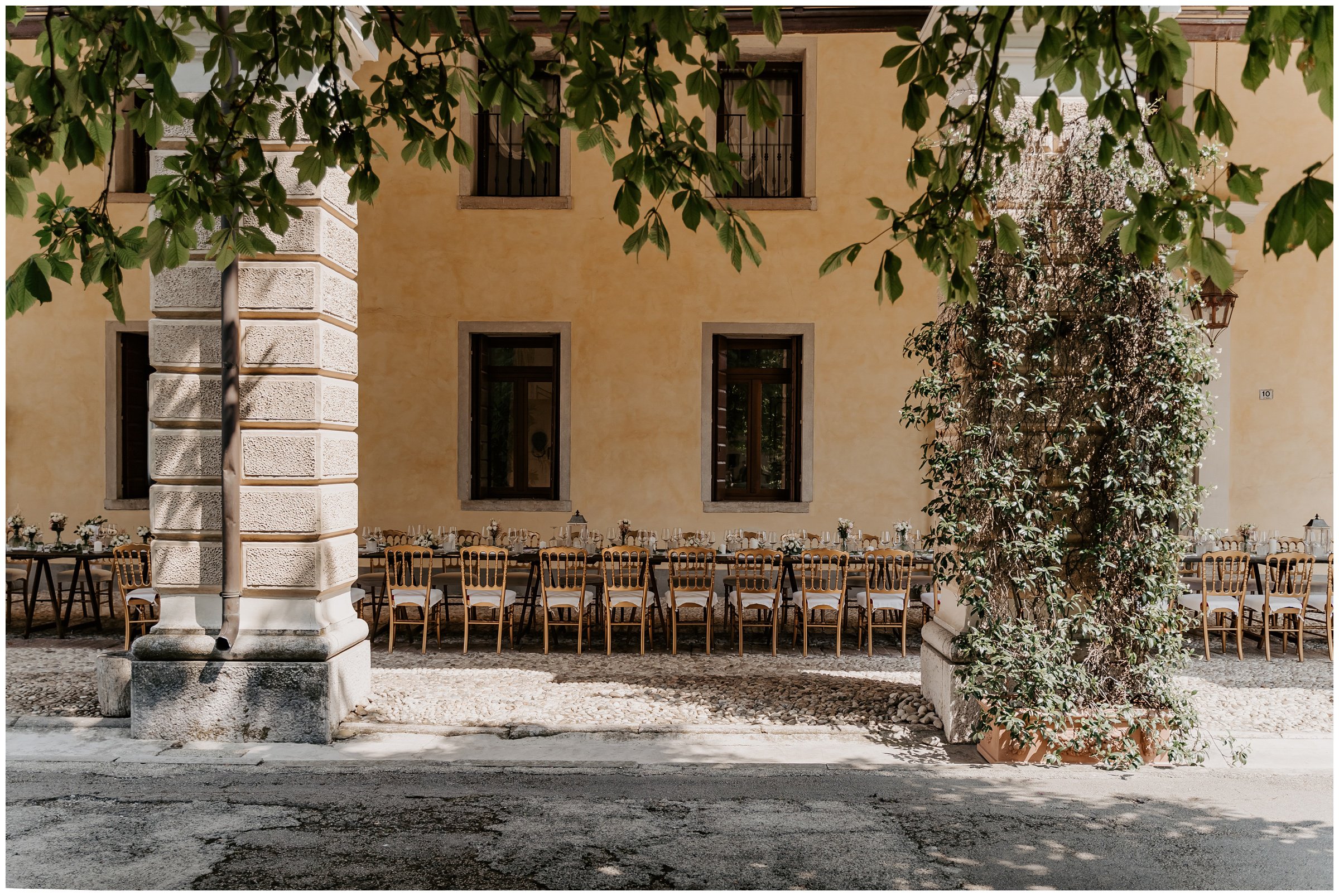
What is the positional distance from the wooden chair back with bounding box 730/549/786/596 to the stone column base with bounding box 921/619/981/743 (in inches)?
86.5

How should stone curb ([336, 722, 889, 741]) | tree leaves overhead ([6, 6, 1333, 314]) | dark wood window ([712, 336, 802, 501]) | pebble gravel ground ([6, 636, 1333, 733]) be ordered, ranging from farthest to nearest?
dark wood window ([712, 336, 802, 501])
pebble gravel ground ([6, 636, 1333, 733])
stone curb ([336, 722, 889, 741])
tree leaves overhead ([6, 6, 1333, 314])

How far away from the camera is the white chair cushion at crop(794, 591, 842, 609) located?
762 centimetres

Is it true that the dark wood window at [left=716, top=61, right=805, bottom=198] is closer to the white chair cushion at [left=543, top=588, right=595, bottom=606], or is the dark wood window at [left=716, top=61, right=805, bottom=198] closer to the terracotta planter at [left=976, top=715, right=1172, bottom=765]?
the white chair cushion at [left=543, top=588, right=595, bottom=606]

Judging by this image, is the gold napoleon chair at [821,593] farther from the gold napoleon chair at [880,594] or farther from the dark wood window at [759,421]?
the dark wood window at [759,421]

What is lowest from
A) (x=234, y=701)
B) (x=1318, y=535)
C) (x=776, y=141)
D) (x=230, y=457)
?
(x=234, y=701)

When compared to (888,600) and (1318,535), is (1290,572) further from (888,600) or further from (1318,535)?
(888,600)

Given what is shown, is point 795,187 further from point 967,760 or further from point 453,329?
point 967,760

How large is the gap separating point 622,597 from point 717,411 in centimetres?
372

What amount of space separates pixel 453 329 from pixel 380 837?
766 cm

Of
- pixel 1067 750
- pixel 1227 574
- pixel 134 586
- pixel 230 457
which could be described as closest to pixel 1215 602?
pixel 1227 574

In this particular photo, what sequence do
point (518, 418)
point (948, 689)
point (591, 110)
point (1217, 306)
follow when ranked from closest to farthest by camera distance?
point (591, 110)
point (948, 689)
point (1217, 306)
point (518, 418)

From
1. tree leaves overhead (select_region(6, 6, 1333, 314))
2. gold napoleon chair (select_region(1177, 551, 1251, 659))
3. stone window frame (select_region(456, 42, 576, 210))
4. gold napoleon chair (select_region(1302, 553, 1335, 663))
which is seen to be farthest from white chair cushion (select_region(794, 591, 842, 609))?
stone window frame (select_region(456, 42, 576, 210))

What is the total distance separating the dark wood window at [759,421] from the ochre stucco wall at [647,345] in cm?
36

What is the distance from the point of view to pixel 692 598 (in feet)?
25.5
